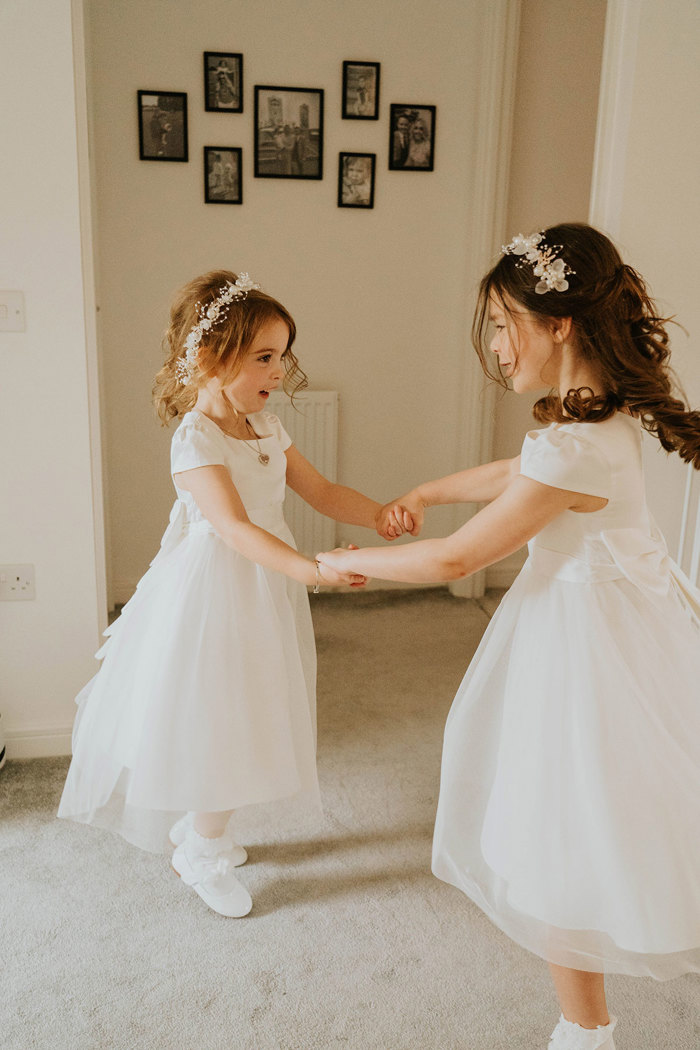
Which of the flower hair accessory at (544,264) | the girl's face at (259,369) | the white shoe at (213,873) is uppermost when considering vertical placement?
the flower hair accessory at (544,264)

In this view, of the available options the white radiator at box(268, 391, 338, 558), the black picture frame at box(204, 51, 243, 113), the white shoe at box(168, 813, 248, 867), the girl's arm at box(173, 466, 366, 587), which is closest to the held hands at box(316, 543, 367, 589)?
the girl's arm at box(173, 466, 366, 587)

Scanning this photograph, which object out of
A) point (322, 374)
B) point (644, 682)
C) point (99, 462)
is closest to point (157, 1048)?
point (644, 682)

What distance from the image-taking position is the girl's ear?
4.81 feet

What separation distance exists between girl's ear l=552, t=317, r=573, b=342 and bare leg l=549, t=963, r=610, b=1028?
3.36 ft

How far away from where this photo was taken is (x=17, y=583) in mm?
2375

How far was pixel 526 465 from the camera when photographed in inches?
55.6

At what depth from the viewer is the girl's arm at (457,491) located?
1.83 metres

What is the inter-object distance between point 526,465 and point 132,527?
265 cm

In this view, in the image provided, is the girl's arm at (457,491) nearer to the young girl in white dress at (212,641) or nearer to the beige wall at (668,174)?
the young girl in white dress at (212,641)

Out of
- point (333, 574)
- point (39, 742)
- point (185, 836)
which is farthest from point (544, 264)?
point (39, 742)

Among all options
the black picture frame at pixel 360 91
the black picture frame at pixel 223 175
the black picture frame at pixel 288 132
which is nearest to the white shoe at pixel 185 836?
the black picture frame at pixel 223 175

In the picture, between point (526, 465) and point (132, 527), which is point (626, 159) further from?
point (132, 527)

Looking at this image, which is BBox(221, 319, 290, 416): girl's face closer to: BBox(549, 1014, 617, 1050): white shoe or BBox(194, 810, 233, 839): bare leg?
BBox(194, 810, 233, 839): bare leg

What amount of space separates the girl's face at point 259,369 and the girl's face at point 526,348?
49 cm
